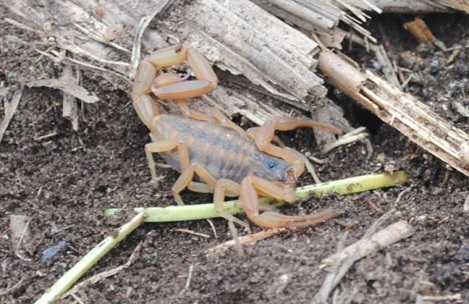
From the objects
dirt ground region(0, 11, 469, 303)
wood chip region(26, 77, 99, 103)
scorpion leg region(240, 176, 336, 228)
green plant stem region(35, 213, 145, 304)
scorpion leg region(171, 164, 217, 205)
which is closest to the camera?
dirt ground region(0, 11, 469, 303)

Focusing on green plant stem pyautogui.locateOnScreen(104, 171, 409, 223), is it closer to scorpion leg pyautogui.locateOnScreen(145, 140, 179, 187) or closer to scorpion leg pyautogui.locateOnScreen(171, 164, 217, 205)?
scorpion leg pyautogui.locateOnScreen(171, 164, 217, 205)

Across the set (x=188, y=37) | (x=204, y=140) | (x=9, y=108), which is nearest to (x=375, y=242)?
(x=204, y=140)

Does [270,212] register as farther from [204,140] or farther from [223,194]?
[204,140]

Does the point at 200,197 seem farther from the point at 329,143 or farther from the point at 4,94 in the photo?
the point at 4,94

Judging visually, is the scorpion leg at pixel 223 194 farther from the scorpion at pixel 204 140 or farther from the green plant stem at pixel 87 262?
the green plant stem at pixel 87 262

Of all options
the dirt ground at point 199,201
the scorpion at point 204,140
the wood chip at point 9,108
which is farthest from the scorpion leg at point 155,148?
the wood chip at point 9,108

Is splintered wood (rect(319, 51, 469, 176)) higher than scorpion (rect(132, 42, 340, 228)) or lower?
higher

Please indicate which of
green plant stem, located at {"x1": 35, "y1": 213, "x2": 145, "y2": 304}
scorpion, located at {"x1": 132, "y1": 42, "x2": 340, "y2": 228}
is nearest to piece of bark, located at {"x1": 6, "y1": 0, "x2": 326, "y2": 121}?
scorpion, located at {"x1": 132, "y1": 42, "x2": 340, "y2": 228}
